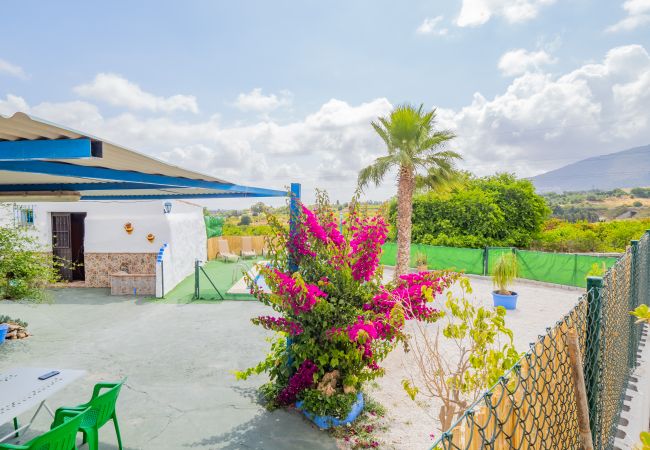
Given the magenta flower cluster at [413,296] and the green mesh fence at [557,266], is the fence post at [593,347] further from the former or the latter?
the green mesh fence at [557,266]

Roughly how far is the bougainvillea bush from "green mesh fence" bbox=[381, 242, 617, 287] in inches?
289

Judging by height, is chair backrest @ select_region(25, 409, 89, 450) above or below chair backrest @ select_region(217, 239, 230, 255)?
below

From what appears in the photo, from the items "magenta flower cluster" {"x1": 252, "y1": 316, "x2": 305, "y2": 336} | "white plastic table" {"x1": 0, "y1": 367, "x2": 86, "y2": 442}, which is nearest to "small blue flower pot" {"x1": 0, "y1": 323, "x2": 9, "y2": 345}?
"white plastic table" {"x1": 0, "y1": 367, "x2": 86, "y2": 442}

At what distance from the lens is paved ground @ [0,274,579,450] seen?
416cm

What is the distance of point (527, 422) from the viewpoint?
1551 millimetres

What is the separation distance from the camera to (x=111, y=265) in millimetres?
12305

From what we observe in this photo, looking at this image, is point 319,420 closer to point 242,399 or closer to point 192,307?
point 242,399

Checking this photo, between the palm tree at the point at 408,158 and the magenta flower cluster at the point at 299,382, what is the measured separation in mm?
6564

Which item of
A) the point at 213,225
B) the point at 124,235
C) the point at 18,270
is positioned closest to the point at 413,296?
the point at 18,270

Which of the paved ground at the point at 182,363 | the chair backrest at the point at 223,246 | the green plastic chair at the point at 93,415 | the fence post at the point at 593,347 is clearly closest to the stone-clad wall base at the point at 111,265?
the paved ground at the point at 182,363

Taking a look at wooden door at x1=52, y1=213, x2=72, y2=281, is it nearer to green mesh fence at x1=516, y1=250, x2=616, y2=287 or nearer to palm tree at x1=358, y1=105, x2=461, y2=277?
palm tree at x1=358, y1=105, x2=461, y2=277

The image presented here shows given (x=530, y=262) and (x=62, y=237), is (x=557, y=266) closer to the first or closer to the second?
(x=530, y=262)

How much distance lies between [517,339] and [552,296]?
461 cm

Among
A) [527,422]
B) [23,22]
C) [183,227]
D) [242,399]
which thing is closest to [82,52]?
[23,22]
